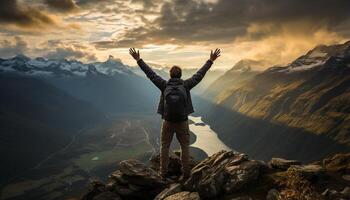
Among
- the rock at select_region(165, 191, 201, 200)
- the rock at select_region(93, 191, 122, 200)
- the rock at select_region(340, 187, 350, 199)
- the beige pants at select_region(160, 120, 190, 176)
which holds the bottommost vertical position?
the rock at select_region(93, 191, 122, 200)

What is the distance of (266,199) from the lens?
1853cm

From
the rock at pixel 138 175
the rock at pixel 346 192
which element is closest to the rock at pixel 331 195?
the rock at pixel 346 192

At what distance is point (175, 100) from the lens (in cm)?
1964

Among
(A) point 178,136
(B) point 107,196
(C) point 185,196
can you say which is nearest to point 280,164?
(A) point 178,136

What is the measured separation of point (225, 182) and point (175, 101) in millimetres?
5385

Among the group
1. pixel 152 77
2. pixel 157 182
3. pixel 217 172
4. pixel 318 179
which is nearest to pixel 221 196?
pixel 217 172

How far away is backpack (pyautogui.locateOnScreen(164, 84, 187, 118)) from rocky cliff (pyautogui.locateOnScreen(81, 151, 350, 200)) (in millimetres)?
4119

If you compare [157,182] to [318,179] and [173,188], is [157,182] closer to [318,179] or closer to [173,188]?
[173,188]

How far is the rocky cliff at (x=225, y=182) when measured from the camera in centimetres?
1955

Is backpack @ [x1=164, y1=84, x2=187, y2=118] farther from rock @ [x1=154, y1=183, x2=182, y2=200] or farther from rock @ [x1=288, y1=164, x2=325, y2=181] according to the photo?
rock @ [x1=288, y1=164, x2=325, y2=181]

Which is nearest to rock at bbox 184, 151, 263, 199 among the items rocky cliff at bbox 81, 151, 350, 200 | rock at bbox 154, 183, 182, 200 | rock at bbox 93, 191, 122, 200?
rocky cliff at bbox 81, 151, 350, 200

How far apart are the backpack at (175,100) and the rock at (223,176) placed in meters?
3.92

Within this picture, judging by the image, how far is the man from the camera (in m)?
19.8

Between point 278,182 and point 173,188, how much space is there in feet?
19.1
